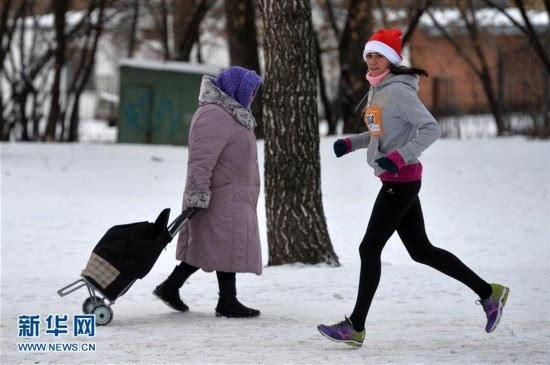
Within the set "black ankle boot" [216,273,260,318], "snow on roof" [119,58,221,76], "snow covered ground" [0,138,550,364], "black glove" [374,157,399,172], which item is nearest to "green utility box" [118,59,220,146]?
"snow on roof" [119,58,221,76]

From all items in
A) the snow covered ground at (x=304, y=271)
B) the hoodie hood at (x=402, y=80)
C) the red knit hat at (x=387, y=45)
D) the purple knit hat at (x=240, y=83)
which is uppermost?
the red knit hat at (x=387, y=45)

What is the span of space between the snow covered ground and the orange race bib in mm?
1102

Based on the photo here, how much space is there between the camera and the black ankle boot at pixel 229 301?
677cm

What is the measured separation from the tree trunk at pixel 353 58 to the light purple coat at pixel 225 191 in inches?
553

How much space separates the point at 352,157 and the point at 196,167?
10.2 m

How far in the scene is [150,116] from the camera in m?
20.8

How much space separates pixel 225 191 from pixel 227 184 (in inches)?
1.7

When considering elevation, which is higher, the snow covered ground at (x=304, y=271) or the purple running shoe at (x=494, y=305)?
the purple running shoe at (x=494, y=305)

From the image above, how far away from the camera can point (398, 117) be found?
19.0 ft

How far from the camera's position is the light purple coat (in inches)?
260

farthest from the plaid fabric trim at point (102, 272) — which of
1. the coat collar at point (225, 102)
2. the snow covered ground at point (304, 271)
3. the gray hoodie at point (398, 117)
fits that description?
the gray hoodie at point (398, 117)

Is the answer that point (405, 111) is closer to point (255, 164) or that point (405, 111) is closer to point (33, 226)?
point (255, 164)

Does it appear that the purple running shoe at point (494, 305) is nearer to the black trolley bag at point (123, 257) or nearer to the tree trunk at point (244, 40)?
the black trolley bag at point (123, 257)

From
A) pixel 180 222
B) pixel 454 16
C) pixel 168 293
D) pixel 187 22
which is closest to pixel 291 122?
pixel 168 293
